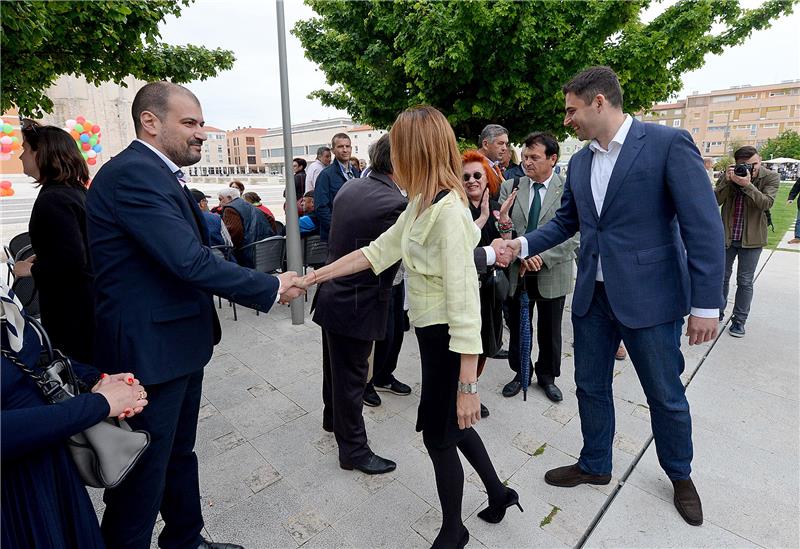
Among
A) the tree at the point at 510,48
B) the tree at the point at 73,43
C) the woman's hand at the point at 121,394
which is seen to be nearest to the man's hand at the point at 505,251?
the woman's hand at the point at 121,394

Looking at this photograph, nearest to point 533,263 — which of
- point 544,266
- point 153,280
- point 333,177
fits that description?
point 544,266

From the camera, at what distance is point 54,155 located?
275 cm

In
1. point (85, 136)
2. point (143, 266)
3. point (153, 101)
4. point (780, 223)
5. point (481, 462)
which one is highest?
point (85, 136)

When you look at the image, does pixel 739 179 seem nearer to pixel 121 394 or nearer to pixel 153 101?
pixel 153 101

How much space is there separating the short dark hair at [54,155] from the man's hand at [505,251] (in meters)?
2.70

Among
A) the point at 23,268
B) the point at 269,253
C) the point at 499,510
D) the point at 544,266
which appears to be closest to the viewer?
the point at 499,510

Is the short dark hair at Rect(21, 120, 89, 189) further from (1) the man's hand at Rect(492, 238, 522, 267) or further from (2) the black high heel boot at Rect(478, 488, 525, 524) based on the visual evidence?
(2) the black high heel boot at Rect(478, 488, 525, 524)

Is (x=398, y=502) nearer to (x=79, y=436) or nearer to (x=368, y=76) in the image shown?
(x=79, y=436)

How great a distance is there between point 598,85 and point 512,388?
2.40m

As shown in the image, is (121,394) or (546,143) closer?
(121,394)

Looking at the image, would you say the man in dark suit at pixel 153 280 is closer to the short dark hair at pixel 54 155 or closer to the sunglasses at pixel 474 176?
the short dark hair at pixel 54 155

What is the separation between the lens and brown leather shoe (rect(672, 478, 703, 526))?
7.41 feet

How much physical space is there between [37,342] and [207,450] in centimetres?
194

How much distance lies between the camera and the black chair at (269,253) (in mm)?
5852
